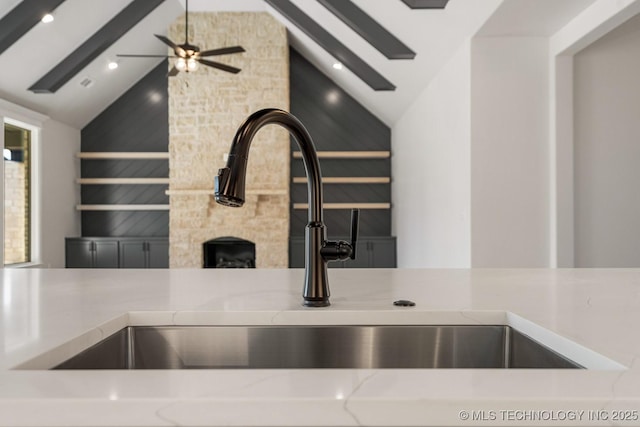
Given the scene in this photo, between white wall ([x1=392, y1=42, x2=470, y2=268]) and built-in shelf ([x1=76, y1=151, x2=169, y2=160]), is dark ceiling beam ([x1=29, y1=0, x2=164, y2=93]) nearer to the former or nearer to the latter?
built-in shelf ([x1=76, y1=151, x2=169, y2=160])

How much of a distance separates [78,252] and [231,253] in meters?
2.33

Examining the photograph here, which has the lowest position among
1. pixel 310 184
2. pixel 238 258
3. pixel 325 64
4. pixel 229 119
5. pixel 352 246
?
pixel 238 258

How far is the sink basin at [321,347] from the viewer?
99 centimetres

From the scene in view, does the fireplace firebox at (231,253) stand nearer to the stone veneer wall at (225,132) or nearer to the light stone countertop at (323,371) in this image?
the stone veneer wall at (225,132)

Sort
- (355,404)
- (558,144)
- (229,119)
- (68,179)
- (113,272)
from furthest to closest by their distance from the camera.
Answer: (68,179), (229,119), (558,144), (113,272), (355,404)

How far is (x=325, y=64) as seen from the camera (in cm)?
764

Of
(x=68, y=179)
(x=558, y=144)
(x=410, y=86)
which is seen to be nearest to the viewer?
(x=558, y=144)

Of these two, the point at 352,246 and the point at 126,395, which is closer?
the point at 126,395

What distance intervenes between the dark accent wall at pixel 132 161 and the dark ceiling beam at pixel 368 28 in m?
4.61

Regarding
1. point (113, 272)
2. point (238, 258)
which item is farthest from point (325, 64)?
point (113, 272)

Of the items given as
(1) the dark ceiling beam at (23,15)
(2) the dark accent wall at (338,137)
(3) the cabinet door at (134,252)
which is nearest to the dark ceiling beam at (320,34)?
(2) the dark accent wall at (338,137)

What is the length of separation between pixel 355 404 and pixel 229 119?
7.26m

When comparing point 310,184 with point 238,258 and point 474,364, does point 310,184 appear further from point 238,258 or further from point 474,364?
point 238,258

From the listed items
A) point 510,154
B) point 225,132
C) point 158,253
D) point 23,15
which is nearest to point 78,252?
point 158,253
